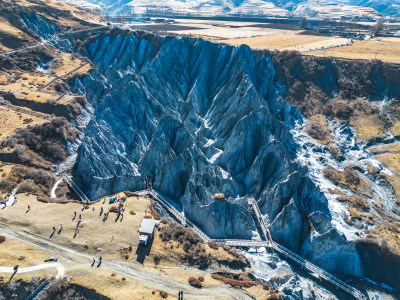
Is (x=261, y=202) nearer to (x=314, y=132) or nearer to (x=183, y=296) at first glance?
(x=183, y=296)

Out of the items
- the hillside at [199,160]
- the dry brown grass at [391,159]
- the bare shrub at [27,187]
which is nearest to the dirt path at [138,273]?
the hillside at [199,160]

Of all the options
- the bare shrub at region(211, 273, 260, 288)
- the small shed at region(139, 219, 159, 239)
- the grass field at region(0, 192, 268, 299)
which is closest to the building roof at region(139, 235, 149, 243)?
the small shed at region(139, 219, 159, 239)

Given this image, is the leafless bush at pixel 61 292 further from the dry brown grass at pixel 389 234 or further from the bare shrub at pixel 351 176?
the bare shrub at pixel 351 176

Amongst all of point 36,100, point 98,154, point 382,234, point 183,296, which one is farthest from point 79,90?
point 382,234

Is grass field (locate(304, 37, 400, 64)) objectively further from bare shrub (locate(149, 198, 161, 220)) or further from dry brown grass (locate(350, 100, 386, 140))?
bare shrub (locate(149, 198, 161, 220))

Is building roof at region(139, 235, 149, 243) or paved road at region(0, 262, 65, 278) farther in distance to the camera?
building roof at region(139, 235, 149, 243)
